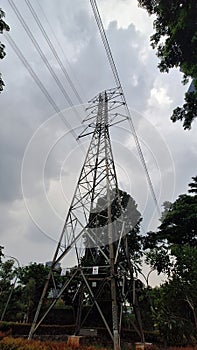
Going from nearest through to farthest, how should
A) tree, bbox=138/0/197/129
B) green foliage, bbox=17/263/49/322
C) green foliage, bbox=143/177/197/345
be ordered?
tree, bbox=138/0/197/129 → green foliage, bbox=143/177/197/345 → green foliage, bbox=17/263/49/322

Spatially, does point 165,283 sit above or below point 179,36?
below

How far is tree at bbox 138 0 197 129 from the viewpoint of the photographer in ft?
22.9

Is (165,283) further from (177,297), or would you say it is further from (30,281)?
(30,281)

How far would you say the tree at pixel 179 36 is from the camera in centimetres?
697

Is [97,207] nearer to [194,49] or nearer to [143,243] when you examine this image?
[194,49]

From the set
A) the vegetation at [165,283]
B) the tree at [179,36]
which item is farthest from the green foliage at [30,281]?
the tree at [179,36]

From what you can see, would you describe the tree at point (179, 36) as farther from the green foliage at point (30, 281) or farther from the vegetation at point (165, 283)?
the green foliage at point (30, 281)

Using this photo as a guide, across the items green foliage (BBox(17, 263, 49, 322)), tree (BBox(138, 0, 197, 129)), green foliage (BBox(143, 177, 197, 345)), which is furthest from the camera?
green foliage (BBox(17, 263, 49, 322))

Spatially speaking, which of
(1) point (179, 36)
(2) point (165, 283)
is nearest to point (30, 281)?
(2) point (165, 283)

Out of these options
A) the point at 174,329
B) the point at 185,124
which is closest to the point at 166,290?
the point at 174,329

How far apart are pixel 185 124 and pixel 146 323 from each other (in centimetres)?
1779

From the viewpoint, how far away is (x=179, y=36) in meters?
7.47

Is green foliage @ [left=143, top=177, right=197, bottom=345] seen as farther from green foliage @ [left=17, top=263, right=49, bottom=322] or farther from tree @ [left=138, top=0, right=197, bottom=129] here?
green foliage @ [left=17, top=263, right=49, bottom=322]

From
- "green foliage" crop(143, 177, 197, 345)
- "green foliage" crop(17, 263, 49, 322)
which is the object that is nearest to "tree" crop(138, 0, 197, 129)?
"green foliage" crop(143, 177, 197, 345)
